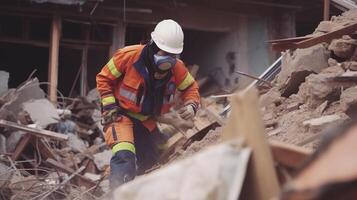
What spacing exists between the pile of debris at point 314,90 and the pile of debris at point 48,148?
6.56 feet

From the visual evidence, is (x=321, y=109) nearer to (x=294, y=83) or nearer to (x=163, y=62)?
(x=294, y=83)

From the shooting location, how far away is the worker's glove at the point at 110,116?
537 cm

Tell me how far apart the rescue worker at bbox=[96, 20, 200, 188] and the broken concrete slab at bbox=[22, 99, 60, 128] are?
3992 millimetres

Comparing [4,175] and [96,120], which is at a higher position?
[96,120]

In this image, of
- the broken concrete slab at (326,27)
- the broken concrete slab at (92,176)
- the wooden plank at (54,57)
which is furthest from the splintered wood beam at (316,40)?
the wooden plank at (54,57)

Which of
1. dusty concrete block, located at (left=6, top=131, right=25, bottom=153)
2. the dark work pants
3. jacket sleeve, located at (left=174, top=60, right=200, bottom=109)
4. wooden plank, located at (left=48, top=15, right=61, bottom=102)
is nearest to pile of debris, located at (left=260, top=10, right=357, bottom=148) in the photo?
jacket sleeve, located at (left=174, top=60, right=200, bottom=109)

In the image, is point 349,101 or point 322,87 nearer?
point 349,101

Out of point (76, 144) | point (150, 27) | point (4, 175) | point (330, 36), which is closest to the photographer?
point (330, 36)

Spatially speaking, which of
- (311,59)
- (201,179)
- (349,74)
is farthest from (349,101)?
(201,179)

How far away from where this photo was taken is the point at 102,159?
8.77 metres

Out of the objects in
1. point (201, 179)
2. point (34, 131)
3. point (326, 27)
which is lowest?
point (34, 131)

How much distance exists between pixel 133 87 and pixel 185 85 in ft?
2.08

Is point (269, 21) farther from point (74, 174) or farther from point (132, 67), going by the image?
point (132, 67)

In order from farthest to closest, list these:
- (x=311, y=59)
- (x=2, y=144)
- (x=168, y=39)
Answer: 1. (x=2, y=144)
2. (x=311, y=59)
3. (x=168, y=39)
